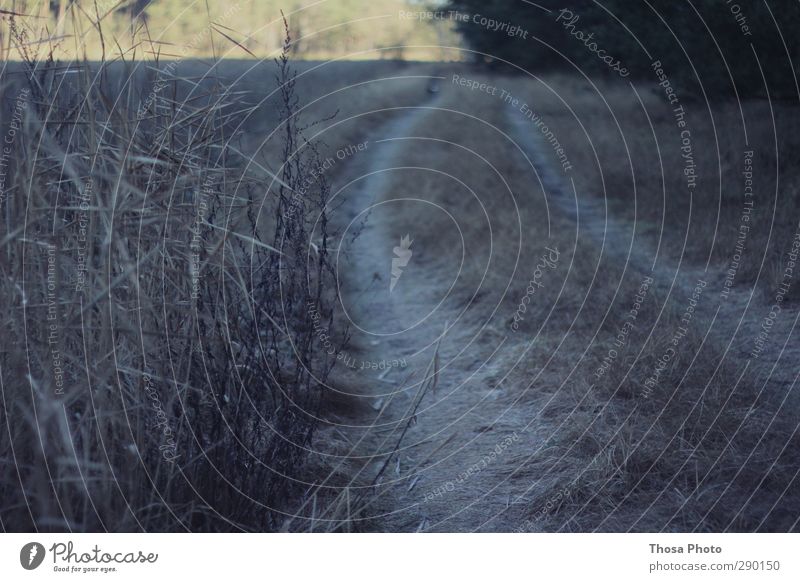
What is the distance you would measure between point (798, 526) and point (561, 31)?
26.5ft

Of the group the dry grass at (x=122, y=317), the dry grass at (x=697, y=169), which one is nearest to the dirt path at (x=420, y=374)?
the dry grass at (x=122, y=317)

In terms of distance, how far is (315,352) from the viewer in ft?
15.1

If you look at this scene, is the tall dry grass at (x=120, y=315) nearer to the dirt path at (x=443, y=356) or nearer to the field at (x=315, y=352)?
the field at (x=315, y=352)

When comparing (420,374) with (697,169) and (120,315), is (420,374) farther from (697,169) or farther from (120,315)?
(697,169)

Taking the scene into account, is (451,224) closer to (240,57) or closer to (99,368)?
(240,57)

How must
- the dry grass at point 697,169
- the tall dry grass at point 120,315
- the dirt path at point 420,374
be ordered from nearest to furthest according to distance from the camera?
1. the tall dry grass at point 120,315
2. the dirt path at point 420,374
3. the dry grass at point 697,169

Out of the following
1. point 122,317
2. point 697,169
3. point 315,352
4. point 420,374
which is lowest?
point 420,374

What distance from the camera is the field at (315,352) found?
2447 millimetres

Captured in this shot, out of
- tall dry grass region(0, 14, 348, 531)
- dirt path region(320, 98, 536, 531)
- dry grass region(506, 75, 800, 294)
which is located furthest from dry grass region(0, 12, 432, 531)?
dry grass region(506, 75, 800, 294)

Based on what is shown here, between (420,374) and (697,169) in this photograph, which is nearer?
(420,374)

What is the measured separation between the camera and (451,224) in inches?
285

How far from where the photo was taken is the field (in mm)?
2447

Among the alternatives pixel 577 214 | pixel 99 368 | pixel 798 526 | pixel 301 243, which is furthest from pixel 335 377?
pixel 577 214

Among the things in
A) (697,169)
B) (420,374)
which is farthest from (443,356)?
(697,169)
